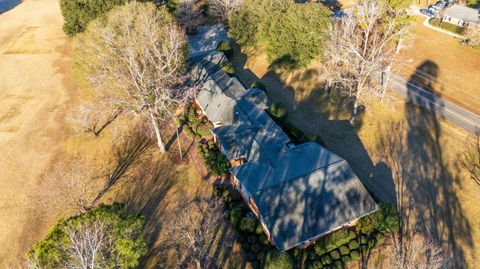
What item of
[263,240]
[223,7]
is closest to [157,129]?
[263,240]

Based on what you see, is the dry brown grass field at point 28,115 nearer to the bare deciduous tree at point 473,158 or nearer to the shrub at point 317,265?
the shrub at point 317,265

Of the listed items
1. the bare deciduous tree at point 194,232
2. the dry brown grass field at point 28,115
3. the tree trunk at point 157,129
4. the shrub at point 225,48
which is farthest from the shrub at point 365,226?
the shrub at point 225,48

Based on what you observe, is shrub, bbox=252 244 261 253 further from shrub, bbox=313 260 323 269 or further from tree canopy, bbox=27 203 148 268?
tree canopy, bbox=27 203 148 268

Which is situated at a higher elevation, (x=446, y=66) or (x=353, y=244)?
(x=446, y=66)

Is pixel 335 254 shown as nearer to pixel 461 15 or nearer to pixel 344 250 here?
pixel 344 250

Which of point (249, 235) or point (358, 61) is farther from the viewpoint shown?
point (358, 61)

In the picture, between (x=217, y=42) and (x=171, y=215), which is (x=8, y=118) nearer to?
(x=171, y=215)

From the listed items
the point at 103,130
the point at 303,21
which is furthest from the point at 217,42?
the point at 103,130
